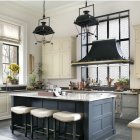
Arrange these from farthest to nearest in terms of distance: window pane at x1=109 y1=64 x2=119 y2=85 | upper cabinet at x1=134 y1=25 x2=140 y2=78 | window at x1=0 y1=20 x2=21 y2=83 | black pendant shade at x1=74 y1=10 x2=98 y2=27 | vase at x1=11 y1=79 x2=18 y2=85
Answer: vase at x1=11 y1=79 x2=18 y2=85
window at x1=0 y1=20 x2=21 y2=83
window pane at x1=109 y1=64 x2=119 y2=85
upper cabinet at x1=134 y1=25 x2=140 y2=78
black pendant shade at x1=74 y1=10 x2=98 y2=27

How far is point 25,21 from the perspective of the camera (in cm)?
789

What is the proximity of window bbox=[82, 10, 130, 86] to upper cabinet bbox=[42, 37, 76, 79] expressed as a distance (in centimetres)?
74

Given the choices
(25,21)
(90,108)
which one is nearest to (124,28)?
(25,21)

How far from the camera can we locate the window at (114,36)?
6.69 m

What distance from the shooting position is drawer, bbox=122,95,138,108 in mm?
5691

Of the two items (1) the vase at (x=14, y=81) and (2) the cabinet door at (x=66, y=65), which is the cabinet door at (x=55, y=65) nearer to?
(2) the cabinet door at (x=66, y=65)

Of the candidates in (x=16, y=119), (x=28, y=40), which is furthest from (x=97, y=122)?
(x=28, y=40)

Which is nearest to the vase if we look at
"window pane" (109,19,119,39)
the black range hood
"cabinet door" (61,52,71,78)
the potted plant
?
"cabinet door" (61,52,71,78)

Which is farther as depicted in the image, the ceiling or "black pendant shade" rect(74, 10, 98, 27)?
the ceiling

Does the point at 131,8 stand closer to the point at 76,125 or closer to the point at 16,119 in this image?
the point at 76,125

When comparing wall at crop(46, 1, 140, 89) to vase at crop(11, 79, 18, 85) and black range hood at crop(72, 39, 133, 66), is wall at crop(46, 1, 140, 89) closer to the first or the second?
black range hood at crop(72, 39, 133, 66)

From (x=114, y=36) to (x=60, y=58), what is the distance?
2066 mm

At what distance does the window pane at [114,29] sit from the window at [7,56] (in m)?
3.50

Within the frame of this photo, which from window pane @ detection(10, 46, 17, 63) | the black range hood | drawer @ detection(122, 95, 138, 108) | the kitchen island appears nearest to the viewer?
the kitchen island
